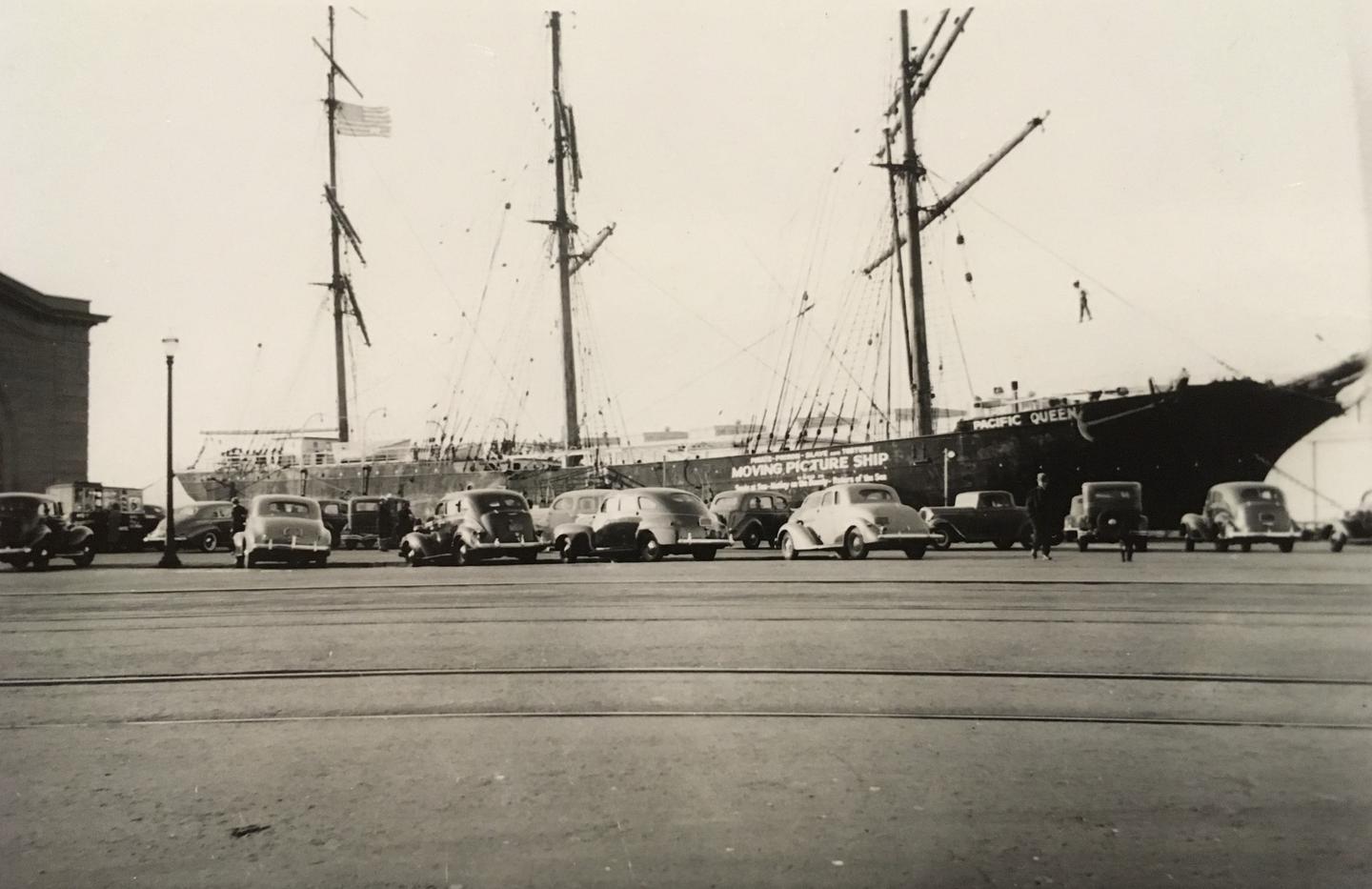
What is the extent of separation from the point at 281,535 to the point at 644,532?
237 inches

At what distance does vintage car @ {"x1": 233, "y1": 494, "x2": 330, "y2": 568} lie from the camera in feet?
54.9

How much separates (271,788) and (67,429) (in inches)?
230

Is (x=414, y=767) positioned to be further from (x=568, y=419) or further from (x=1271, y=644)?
(x=568, y=419)

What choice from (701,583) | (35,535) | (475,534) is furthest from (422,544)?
(701,583)

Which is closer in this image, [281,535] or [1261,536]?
[281,535]

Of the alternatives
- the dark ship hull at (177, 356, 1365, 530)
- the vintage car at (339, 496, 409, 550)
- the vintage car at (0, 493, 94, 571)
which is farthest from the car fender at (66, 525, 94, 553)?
the vintage car at (339, 496, 409, 550)

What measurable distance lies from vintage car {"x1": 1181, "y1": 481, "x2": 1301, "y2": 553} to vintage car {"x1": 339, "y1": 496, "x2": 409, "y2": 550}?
50.5 ft

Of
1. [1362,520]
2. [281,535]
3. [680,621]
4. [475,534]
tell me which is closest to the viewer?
[680,621]

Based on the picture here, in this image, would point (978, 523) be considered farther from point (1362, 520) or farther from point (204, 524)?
point (204, 524)

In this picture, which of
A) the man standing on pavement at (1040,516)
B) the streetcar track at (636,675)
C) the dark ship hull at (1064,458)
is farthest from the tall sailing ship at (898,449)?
the streetcar track at (636,675)

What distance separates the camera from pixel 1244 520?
18906 mm

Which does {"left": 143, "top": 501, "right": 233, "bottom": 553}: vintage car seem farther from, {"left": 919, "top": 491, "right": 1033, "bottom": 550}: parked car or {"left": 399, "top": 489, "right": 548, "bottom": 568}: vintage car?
{"left": 919, "top": 491, "right": 1033, "bottom": 550}: parked car

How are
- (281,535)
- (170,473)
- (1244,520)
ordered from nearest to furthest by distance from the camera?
1. (170,473)
2. (281,535)
3. (1244,520)

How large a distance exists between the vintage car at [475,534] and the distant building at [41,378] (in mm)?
7594
